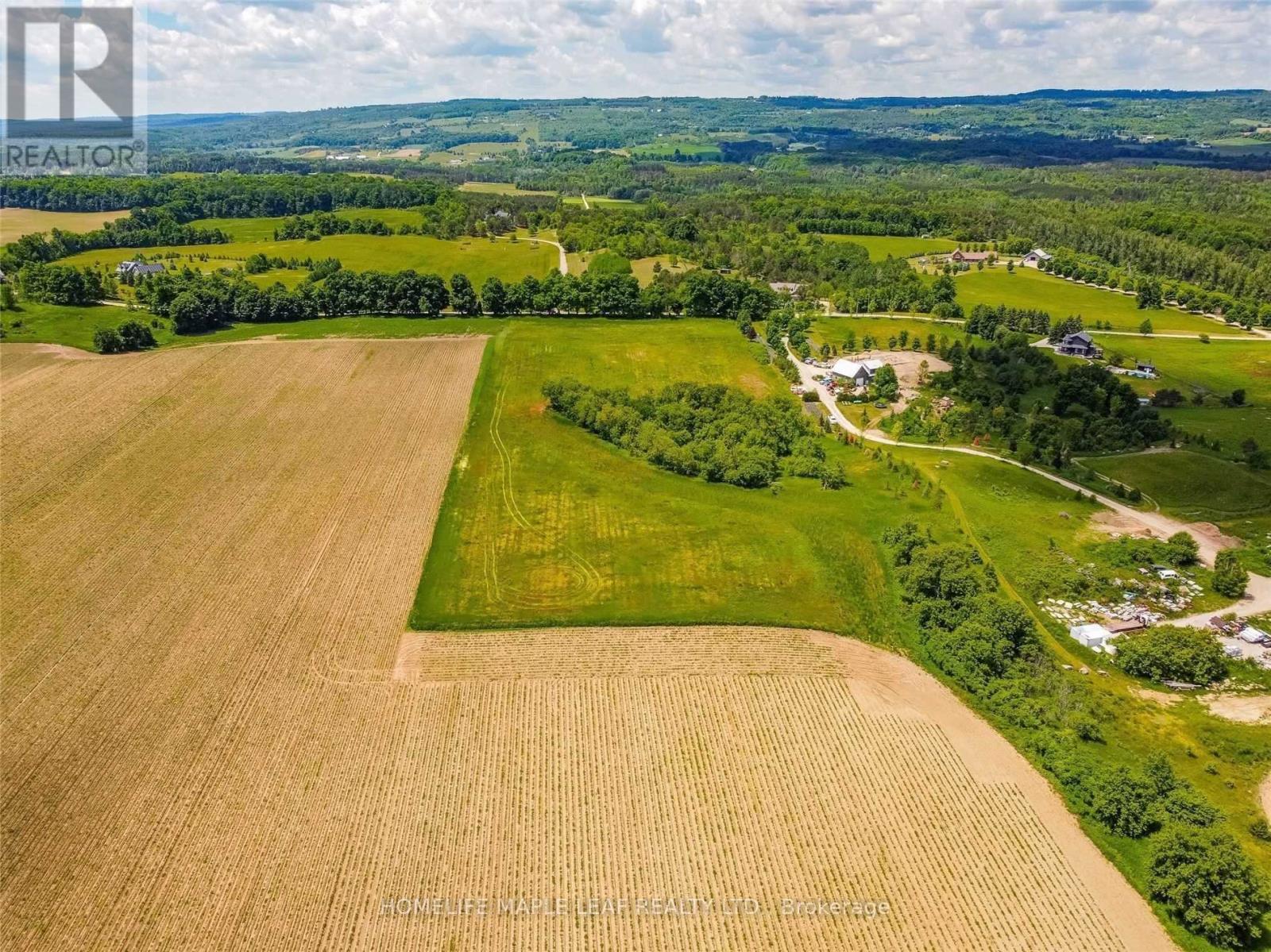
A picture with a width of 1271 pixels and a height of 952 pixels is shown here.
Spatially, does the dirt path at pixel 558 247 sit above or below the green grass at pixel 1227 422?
above

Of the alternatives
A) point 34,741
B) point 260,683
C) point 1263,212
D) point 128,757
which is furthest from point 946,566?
point 1263,212

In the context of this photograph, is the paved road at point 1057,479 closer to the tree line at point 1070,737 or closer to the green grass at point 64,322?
the tree line at point 1070,737

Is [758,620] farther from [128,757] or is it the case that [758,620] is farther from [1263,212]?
[1263,212]

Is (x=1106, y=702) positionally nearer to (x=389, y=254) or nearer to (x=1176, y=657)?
(x=1176, y=657)

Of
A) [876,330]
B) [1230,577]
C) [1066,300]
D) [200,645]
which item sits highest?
[1066,300]

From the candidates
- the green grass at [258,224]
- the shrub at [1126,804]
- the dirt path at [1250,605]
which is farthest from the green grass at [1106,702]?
the green grass at [258,224]

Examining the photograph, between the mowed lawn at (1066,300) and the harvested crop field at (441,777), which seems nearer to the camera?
the harvested crop field at (441,777)

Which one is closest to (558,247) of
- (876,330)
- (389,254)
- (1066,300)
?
(389,254)
